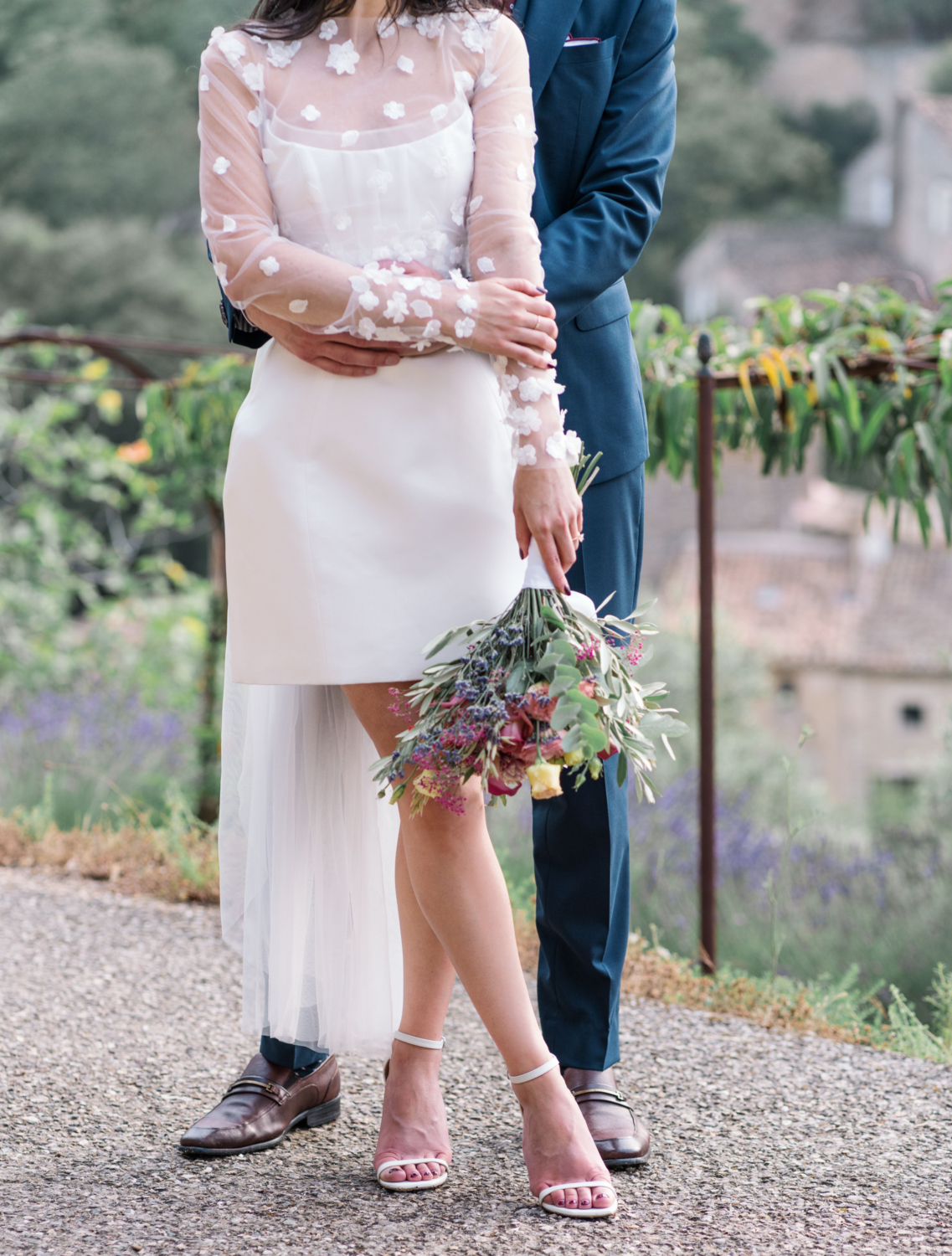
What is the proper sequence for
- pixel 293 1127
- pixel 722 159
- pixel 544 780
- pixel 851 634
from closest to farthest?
pixel 544 780 < pixel 293 1127 < pixel 851 634 < pixel 722 159

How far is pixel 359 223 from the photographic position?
1.52 metres

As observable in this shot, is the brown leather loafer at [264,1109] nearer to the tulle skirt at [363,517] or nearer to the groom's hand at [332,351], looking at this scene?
the tulle skirt at [363,517]

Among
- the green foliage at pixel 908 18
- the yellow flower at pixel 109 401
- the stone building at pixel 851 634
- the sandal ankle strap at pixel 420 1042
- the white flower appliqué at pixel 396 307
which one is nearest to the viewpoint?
the white flower appliqué at pixel 396 307

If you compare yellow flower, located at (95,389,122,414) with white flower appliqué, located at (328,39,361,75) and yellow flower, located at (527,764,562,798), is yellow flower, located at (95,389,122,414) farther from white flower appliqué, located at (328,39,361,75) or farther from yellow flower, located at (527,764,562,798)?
yellow flower, located at (527,764,562,798)

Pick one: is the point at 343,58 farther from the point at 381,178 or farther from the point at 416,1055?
the point at 416,1055

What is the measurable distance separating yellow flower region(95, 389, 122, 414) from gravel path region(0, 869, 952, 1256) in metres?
4.36

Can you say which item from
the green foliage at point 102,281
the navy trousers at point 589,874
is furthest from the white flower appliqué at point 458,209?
the green foliage at point 102,281

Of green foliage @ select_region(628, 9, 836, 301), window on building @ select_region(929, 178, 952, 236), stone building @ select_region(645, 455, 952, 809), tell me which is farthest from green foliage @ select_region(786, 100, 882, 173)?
stone building @ select_region(645, 455, 952, 809)

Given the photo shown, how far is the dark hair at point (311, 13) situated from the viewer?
1.55m

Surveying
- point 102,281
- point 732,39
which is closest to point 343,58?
point 102,281

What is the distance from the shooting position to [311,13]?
155 cm

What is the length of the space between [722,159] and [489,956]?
40132mm

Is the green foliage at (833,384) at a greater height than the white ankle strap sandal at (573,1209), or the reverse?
Result: the green foliage at (833,384)

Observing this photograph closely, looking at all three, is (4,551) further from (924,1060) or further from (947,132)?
(947,132)
